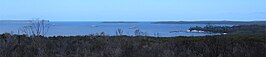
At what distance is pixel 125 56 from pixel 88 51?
2.69 ft

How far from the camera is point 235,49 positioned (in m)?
8.54

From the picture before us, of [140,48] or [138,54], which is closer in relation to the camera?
[138,54]

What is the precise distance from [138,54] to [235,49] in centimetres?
199

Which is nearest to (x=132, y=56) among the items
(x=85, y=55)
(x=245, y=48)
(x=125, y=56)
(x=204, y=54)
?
(x=125, y=56)

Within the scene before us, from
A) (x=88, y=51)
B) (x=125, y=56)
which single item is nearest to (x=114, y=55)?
(x=125, y=56)

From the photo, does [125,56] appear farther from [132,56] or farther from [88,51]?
[88,51]

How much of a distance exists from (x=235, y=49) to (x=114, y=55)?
92.2 inches

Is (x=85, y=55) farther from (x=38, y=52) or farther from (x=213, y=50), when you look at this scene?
(x=213, y=50)

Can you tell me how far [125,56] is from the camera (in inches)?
308

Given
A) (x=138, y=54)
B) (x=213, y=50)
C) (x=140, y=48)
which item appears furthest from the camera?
(x=213, y=50)

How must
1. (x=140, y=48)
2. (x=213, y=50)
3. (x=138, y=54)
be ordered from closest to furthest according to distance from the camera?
(x=138, y=54), (x=140, y=48), (x=213, y=50)

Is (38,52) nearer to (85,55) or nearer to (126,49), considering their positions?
A: (85,55)

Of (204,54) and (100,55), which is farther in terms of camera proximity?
(204,54)

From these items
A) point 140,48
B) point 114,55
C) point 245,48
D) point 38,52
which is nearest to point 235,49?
point 245,48
